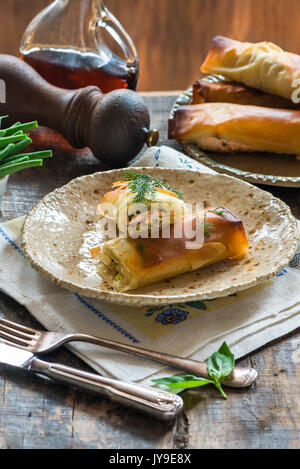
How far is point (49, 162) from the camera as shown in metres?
1.71

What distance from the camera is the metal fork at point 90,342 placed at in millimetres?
942

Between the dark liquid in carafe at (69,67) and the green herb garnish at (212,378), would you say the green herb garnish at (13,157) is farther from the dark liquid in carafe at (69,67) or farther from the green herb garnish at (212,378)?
the green herb garnish at (212,378)

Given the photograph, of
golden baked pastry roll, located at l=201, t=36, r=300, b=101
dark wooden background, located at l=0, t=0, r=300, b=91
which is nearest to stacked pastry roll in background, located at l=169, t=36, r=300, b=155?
golden baked pastry roll, located at l=201, t=36, r=300, b=101

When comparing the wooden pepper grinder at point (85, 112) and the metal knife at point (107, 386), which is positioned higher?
the wooden pepper grinder at point (85, 112)

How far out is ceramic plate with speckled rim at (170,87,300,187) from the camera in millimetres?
1522

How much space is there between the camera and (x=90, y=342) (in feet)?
3.24

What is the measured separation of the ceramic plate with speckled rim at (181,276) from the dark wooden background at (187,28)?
95.3 inches

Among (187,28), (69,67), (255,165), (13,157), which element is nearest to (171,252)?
(13,157)

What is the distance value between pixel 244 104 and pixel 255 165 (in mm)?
319

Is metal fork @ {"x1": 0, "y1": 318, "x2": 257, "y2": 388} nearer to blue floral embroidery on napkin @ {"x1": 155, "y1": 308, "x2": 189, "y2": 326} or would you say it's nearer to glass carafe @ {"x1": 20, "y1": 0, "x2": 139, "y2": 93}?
blue floral embroidery on napkin @ {"x1": 155, "y1": 308, "x2": 189, "y2": 326}

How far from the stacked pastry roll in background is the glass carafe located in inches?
10.3

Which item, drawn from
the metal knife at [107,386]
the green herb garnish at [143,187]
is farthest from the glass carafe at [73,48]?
the metal knife at [107,386]
